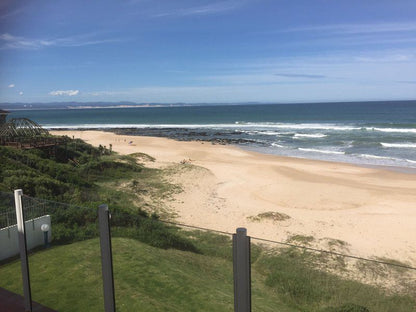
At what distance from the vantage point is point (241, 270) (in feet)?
10.3

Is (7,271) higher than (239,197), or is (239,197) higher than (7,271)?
(7,271)

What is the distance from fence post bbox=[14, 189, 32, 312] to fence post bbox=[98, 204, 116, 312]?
1277 mm

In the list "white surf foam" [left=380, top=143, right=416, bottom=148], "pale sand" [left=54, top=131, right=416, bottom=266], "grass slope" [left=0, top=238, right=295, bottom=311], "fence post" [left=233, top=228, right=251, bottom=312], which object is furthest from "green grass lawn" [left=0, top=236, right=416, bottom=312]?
"white surf foam" [left=380, top=143, right=416, bottom=148]

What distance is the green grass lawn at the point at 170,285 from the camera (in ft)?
13.0

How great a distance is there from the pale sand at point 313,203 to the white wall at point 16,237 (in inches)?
336

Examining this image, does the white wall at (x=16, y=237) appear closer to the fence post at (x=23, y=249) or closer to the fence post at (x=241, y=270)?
the fence post at (x=23, y=249)

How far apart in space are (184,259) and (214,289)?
2.18m

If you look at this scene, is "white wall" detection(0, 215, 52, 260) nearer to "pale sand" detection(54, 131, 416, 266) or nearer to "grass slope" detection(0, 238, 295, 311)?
"grass slope" detection(0, 238, 295, 311)

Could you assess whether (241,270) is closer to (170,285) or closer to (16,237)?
(170,285)

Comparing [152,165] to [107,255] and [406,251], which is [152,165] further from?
[107,255]

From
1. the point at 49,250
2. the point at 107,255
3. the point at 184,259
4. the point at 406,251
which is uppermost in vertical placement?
the point at 107,255

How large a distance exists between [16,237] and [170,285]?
7.71 feet

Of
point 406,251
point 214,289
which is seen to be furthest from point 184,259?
point 406,251

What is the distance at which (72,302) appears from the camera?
4383 mm
